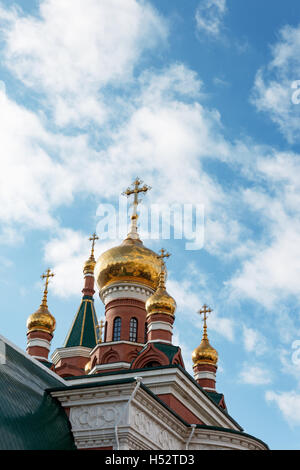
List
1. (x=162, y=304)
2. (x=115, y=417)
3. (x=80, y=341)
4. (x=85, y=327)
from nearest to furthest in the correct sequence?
(x=115, y=417), (x=162, y=304), (x=80, y=341), (x=85, y=327)

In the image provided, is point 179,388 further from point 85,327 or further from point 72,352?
point 85,327

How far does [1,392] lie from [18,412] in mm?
478

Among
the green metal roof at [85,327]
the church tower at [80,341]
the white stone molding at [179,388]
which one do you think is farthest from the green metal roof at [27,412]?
the green metal roof at [85,327]

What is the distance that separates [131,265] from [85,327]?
675 cm

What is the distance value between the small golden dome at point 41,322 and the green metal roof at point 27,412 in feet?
28.8

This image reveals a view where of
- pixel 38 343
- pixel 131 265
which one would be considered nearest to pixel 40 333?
pixel 38 343

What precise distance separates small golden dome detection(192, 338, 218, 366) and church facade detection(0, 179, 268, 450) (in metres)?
0.04

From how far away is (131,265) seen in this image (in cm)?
2227

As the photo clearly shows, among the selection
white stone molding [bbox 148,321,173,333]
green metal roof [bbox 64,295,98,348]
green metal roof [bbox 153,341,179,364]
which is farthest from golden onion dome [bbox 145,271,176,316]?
green metal roof [bbox 64,295,98,348]

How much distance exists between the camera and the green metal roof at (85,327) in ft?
89.7

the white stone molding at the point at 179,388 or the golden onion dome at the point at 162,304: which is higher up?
the golden onion dome at the point at 162,304

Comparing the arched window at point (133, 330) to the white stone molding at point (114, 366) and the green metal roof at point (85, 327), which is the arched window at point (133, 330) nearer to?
the white stone molding at point (114, 366)

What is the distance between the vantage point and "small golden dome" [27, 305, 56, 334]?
2239 centimetres

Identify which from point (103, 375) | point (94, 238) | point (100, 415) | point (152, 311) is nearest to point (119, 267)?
point (152, 311)
